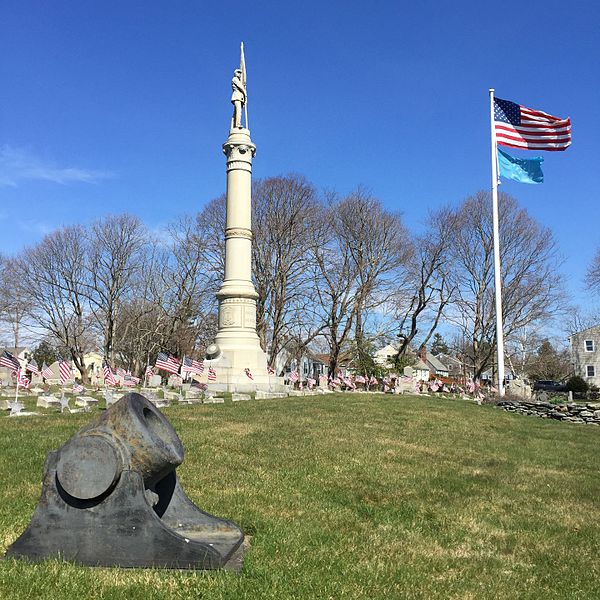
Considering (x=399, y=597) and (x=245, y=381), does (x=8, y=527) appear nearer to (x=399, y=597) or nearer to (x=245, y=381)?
(x=399, y=597)

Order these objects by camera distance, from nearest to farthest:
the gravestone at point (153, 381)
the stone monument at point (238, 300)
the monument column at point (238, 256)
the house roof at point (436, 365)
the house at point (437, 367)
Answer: the stone monument at point (238, 300), the monument column at point (238, 256), the gravestone at point (153, 381), the house at point (437, 367), the house roof at point (436, 365)

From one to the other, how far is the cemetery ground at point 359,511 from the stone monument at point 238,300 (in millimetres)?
11841

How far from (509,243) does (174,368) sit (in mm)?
24525

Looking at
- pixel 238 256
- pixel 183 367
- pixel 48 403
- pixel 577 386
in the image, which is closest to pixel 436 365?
pixel 577 386

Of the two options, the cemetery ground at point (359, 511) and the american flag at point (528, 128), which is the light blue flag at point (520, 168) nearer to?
the american flag at point (528, 128)

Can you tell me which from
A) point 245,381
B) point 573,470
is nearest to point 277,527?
point 573,470

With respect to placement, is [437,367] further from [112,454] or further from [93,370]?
[112,454]

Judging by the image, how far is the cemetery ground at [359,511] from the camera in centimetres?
404

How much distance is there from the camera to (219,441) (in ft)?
32.6

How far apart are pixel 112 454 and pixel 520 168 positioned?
24.5 metres

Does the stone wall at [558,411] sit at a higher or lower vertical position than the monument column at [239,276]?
lower

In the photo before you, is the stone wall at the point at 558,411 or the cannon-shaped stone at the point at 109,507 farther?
the stone wall at the point at 558,411

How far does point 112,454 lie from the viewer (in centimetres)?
402

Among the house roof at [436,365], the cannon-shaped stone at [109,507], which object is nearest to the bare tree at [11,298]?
the cannon-shaped stone at [109,507]
